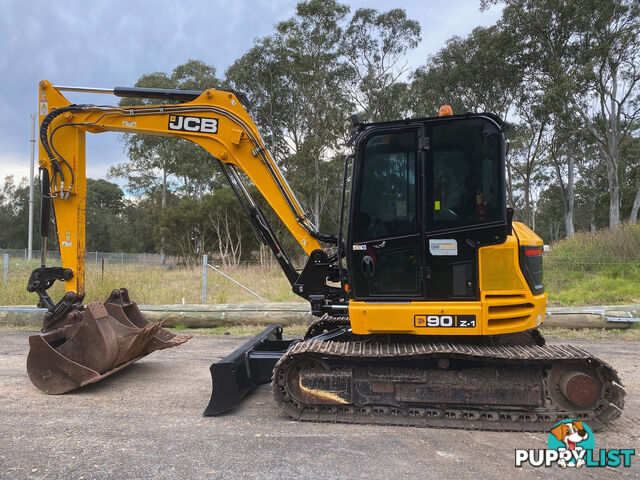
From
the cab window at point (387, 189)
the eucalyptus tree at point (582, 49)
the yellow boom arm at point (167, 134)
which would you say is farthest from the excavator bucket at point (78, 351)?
the eucalyptus tree at point (582, 49)

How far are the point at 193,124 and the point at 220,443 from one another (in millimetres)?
3567

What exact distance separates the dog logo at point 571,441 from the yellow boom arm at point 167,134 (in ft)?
9.89

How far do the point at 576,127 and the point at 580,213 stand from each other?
1372 inches

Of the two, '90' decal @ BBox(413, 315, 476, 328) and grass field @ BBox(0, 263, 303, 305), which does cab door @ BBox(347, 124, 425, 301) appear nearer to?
'90' decal @ BBox(413, 315, 476, 328)

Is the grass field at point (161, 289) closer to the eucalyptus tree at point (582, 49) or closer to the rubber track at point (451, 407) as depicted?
the rubber track at point (451, 407)

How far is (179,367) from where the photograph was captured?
625 centimetres

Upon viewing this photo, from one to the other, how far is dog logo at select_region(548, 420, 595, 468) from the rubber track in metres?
0.07

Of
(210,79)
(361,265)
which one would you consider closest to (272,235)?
(361,265)

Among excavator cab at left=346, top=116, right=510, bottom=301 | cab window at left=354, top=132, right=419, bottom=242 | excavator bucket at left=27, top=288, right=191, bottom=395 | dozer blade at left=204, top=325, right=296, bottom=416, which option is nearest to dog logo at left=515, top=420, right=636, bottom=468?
excavator cab at left=346, top=116, right=510, bottom=301

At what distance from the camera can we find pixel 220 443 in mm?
3674

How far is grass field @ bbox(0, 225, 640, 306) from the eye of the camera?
11.1m

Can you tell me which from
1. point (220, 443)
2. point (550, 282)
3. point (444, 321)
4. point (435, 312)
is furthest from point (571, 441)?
point (550, 282)

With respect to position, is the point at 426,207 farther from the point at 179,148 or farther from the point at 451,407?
the point at 179,148

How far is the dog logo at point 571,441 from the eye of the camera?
345 centimetres
